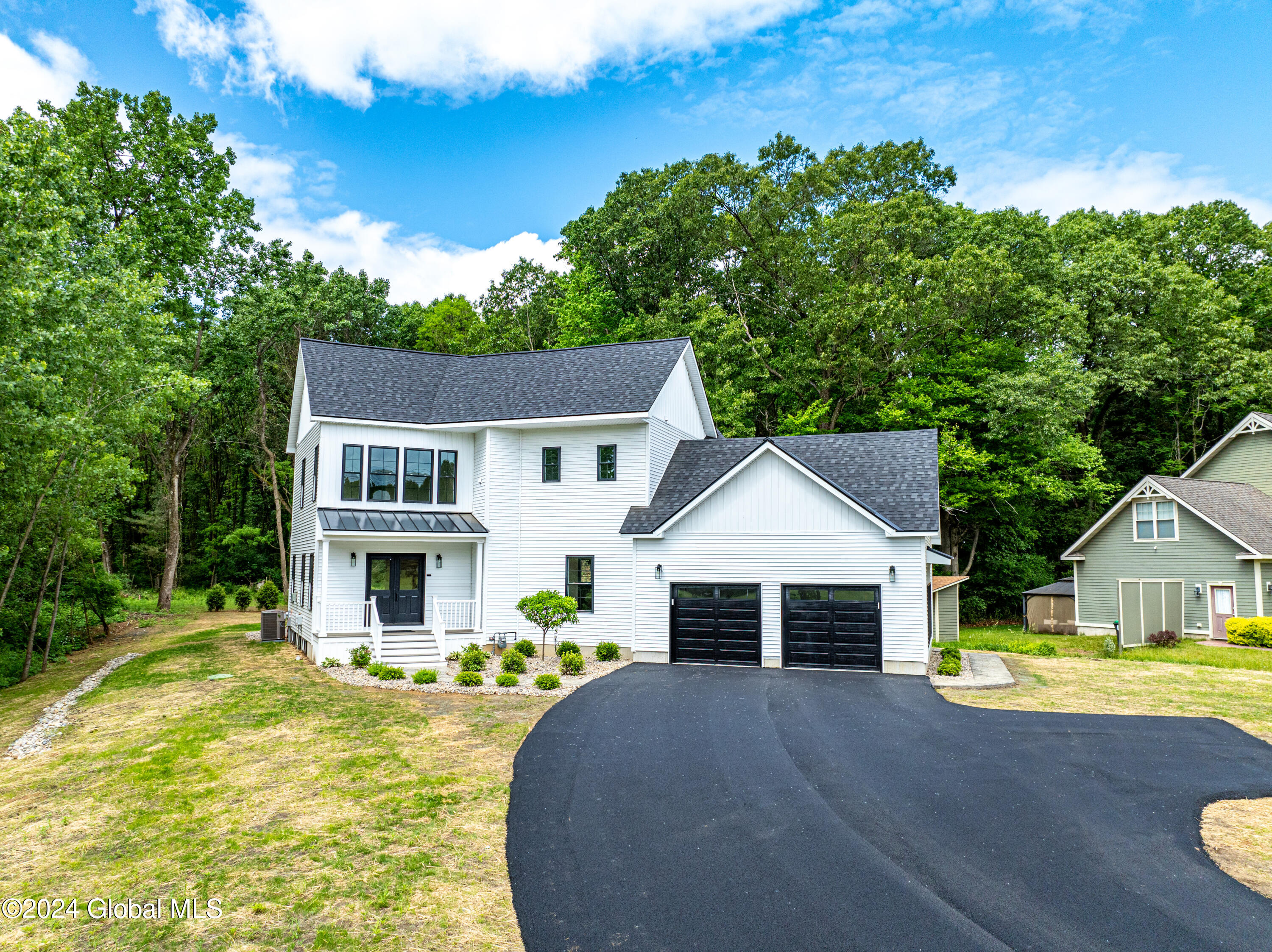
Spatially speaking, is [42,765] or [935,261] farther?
[935,261]

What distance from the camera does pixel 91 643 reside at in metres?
22.3

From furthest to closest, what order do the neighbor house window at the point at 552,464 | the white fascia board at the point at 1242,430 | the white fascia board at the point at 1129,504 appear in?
the white fascia board at the point at 1242,430 < the white fascia board at the point at 1129,504 < the neighbor house window at the point at 552,464

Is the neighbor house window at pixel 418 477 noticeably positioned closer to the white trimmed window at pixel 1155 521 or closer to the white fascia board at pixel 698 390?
the white fascia board at pixel 698 390

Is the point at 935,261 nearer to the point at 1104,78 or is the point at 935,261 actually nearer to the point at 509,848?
the point at 1104,78

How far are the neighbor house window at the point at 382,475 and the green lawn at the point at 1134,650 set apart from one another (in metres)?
18.3

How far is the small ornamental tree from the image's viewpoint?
17.1 meters

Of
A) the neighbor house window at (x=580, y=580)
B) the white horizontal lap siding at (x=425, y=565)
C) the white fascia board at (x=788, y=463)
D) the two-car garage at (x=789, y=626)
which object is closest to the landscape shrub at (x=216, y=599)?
the white horizontal lap siding at (x=425, y=565)

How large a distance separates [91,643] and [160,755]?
16.7 m

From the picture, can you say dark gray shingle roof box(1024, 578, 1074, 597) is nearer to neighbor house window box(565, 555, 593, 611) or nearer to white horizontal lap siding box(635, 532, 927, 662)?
white horizontal lap siding box(635, 532, 927, 662)

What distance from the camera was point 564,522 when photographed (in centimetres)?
A: 1933

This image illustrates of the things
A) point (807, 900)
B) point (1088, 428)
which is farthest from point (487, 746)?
point (1088, 428)

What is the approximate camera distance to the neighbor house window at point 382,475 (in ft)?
62.3

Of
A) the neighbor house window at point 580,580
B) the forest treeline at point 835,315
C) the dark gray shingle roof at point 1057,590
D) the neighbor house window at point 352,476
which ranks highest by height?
the forest treeline at point 835,315

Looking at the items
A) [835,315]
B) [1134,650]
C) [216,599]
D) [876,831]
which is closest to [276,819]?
[876,831]
